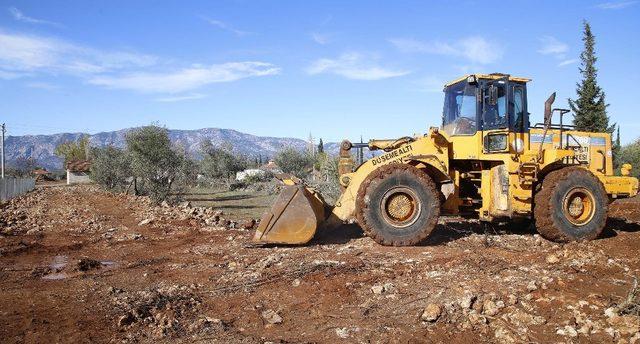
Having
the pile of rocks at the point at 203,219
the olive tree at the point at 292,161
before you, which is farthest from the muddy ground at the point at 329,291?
the olive tree at the point at 292,161

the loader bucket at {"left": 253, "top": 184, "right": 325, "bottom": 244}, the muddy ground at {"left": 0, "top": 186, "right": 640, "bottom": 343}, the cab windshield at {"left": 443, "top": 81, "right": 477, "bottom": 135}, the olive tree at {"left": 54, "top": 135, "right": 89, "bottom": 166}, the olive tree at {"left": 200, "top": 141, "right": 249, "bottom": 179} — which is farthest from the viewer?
the olive tree at {"left": 54, "top": 135, "right": 89, "bottom": 166}

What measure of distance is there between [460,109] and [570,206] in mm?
2692

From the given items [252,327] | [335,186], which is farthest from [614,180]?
[335,186]

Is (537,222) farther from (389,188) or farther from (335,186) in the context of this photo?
(335,186)

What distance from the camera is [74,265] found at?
316 inches

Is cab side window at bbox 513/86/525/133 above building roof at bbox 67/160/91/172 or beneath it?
above

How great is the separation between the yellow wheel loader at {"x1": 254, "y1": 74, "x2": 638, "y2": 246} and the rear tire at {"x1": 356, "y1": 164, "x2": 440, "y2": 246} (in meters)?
0.02

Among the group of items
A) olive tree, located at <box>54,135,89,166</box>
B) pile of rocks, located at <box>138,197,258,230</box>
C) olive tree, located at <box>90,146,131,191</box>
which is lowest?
pile of rocks, located at <box>138,197,258,230</box>

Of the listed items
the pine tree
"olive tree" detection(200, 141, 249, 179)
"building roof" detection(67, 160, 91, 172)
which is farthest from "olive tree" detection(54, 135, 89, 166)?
the pine tree

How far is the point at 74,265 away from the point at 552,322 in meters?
7.17

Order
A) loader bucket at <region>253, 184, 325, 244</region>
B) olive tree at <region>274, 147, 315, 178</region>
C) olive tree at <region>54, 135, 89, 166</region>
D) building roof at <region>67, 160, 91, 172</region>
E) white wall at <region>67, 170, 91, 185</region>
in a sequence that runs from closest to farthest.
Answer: loader bucket at <region>253, 184, 325, 244</region>
olive tree at <region>274, 147, 315, 178</region>
white wall at <region>67, 170, 91, 185</region>
building roof at <region>67, 160, 91, 172</region>
olive tree at <region>54, 135, 89, 166</region>

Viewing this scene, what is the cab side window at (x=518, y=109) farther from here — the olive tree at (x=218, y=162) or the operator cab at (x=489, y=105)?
the olive tree at (x=218, y=162)

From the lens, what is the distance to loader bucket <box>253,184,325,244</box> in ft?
28.7

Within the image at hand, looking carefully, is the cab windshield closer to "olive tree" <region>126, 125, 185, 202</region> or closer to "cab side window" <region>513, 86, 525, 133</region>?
"cab side window" <region>513, 86, 525, 133</region>
